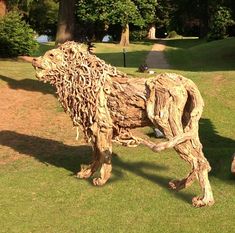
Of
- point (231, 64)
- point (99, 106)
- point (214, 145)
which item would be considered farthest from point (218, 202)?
point (231, 64)

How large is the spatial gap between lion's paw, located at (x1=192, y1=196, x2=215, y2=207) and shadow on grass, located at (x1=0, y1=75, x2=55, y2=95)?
34.5 feet

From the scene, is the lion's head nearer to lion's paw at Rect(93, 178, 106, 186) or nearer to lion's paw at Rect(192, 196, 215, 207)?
lion's paw at Rect(93, 178, 106, 186)

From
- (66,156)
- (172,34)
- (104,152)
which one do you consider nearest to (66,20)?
(66,156)

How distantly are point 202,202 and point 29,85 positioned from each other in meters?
11.8

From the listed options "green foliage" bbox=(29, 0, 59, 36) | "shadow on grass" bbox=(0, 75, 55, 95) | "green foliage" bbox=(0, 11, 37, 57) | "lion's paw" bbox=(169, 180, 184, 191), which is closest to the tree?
"shadow on grass" bbox=(0, 75, 55, 95)

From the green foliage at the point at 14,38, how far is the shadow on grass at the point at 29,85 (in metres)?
8.16

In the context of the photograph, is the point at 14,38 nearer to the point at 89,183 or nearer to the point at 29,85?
the point at 29,85

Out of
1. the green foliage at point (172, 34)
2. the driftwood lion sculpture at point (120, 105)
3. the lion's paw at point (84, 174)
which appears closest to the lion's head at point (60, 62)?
the driftwood lion sculpture at point (120, 105)

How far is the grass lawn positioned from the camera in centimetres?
746

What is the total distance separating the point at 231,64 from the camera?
30.8 m

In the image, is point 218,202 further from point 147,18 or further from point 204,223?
point 147,18

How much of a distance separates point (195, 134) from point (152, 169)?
2256 millimetres

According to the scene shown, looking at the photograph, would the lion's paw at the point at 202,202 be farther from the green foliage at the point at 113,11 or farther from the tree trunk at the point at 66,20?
the tree trunk at the point at 66,20

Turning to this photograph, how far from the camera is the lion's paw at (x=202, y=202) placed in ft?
25.6
